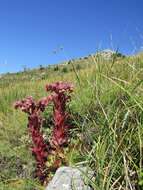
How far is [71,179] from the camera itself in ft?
17.3

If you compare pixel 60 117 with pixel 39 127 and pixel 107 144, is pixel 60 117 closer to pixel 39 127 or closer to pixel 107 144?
pixel 39 127

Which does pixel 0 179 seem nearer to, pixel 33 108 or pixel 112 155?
pixel 33 108

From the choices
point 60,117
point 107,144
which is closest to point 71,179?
point 107,144

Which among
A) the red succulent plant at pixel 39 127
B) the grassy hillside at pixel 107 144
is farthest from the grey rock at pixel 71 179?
the red succulent plant at pixel 39 127

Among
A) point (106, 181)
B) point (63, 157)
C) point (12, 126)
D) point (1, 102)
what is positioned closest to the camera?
point (106, 181)

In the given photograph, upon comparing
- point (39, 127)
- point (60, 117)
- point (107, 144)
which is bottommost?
point (107, 144)

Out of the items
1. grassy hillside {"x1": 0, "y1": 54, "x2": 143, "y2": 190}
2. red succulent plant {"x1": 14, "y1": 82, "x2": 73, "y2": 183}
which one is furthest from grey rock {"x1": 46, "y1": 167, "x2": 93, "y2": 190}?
red succulent plant {"x1": 14, "y1": 82, "x2": 73, "y2": 183}

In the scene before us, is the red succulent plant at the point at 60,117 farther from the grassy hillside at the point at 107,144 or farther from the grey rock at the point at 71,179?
the grey rock at the point at 71,179

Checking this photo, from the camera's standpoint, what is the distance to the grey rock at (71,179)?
5.24 meters

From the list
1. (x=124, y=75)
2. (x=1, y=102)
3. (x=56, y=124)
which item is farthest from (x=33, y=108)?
(x=1, y=102)

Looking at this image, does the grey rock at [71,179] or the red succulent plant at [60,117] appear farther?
the red succulent plant at [60,117]

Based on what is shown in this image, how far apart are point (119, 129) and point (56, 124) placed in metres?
1.48

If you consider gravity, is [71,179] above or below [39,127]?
below

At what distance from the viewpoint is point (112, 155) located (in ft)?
16.9
